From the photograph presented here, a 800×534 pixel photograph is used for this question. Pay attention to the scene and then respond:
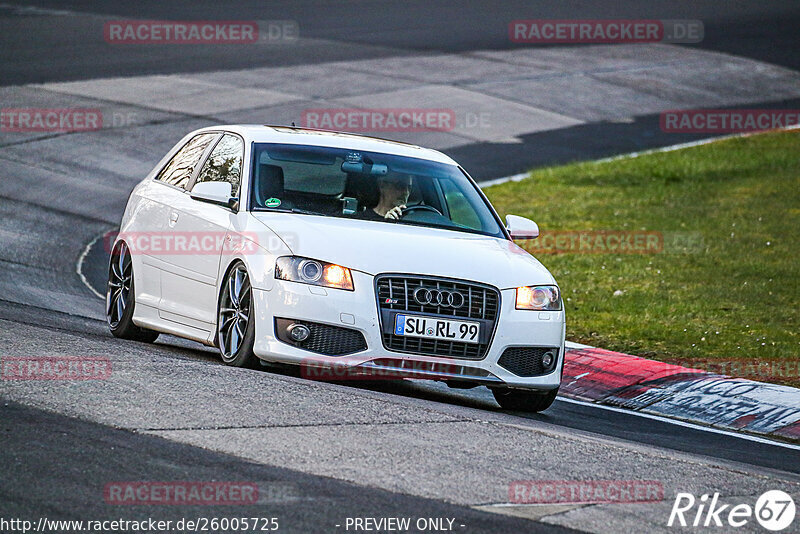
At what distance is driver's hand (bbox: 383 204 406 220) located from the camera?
956 centimetres

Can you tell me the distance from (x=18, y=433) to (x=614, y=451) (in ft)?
10.1

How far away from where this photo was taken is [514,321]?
28.9 feet

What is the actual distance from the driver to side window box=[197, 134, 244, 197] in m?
0.97

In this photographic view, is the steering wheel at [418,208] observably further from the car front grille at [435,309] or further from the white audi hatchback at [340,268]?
the car front grille at [435,309]

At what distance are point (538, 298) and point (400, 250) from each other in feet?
3.21

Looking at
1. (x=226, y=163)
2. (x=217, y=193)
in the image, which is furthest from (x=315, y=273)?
(x=226, y=163)

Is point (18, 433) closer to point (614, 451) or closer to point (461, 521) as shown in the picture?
point (461, 521)

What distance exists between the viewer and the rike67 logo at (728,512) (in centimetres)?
622

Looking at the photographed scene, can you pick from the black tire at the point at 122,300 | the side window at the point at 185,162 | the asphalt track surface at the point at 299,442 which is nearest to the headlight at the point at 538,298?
the asphalt track surface at the point at 299,442

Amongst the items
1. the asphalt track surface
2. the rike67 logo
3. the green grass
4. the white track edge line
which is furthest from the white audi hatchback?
the green grass

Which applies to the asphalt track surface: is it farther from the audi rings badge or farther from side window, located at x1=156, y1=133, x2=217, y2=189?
side window, located at x1=156, y1=133, x2=217, y2=189

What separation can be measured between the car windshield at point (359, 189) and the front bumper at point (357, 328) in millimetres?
987

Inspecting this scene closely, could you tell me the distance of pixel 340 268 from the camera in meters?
8.51

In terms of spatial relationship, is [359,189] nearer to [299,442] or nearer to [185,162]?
[185,162]
